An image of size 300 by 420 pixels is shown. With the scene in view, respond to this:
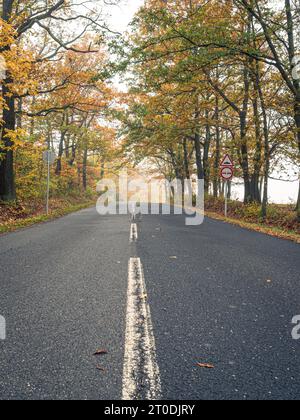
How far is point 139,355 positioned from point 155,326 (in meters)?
0.56

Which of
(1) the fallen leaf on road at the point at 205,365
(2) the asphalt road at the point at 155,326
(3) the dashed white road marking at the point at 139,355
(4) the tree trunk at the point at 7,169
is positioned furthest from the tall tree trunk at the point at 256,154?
(1) the fallen leaf on road at the point at 205,365

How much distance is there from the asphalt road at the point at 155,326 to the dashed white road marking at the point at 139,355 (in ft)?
0.05

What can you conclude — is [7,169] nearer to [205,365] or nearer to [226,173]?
[226,173]

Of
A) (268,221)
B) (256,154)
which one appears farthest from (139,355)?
(256,154)

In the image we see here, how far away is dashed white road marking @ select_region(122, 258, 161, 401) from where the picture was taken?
6.71 feet

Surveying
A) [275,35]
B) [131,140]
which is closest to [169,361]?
[275,35]

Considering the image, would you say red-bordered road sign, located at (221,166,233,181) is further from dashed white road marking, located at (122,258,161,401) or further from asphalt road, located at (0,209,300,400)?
dashed white road marking, located at (122,258,161,401)

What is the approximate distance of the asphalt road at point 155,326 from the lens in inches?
84.0

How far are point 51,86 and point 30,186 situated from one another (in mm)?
5370

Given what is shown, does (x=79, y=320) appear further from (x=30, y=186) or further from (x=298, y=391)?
(x=30, y=186)

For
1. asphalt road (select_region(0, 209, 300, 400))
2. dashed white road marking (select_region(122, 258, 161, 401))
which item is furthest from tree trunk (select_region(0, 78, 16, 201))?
dashed white road marking (select_region(122, 258, 161, 401))

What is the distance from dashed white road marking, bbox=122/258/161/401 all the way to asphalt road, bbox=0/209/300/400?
2 centimetres
